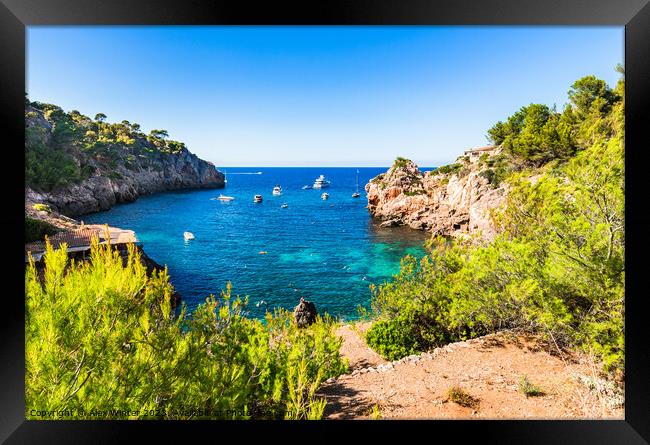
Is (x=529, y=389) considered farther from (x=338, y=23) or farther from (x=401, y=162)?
(x=401, y=162)

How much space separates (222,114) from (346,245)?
32.3ft

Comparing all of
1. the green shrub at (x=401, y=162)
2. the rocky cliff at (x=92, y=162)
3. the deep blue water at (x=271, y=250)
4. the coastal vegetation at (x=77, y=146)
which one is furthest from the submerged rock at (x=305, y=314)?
the green shrub at (x=401, y=162)

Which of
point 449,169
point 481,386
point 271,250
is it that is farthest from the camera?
point 449,169

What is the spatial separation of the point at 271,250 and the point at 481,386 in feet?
37.1

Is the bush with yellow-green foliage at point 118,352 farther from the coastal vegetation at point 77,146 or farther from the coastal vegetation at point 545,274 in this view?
the coastal vegetation at point 77,146

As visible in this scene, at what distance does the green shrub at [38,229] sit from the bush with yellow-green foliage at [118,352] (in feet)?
14.1

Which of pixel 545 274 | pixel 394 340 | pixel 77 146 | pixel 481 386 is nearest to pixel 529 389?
pixel 481 386

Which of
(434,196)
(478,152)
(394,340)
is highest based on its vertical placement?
(478,152)

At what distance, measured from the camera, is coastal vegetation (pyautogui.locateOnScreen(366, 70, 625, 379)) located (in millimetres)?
2869

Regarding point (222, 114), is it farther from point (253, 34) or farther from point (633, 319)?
point (633, 319)

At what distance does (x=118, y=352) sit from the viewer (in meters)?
2.27

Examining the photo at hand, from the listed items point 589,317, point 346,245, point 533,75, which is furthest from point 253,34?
point 346,245

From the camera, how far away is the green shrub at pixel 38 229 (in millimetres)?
5690

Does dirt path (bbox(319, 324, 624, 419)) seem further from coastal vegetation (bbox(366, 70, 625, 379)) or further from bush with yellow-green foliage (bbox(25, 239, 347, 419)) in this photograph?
bush with yellow-green foliage (bbox(25, 239, 347, 419))
